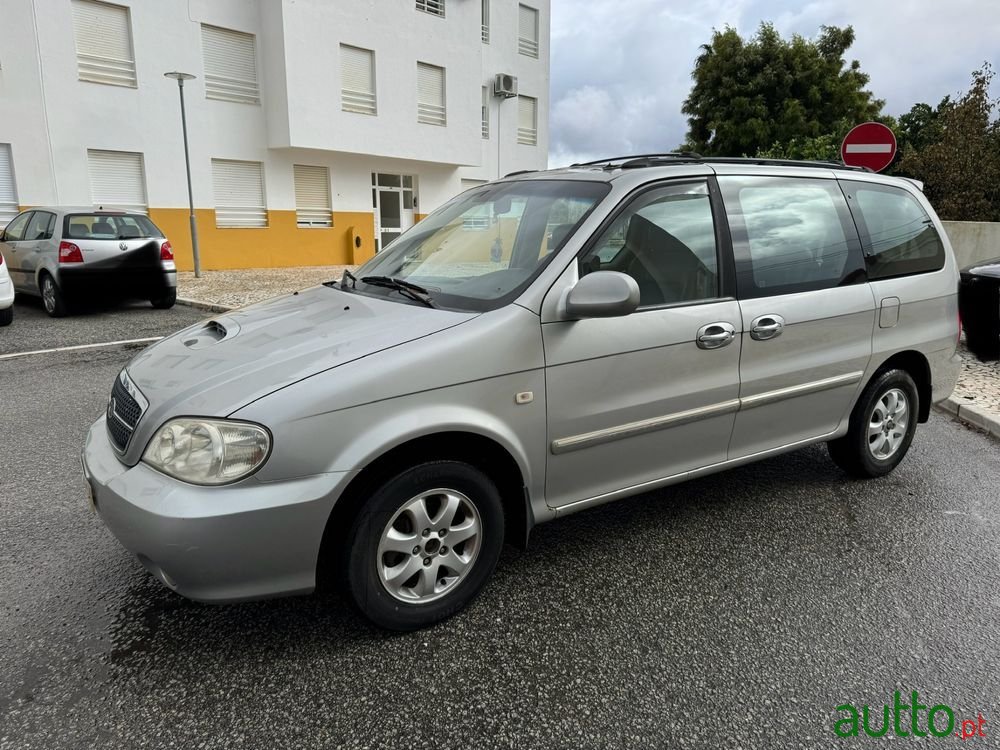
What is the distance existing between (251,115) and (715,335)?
59.4ft

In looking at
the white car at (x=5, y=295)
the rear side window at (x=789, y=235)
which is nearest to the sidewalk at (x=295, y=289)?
the rear side window at (x=789, y=235)

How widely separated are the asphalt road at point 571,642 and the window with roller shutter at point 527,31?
1021 inches

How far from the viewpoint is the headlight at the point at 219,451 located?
2250mm

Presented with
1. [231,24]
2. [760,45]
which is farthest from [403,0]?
[760,45]

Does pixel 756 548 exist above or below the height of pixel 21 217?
below

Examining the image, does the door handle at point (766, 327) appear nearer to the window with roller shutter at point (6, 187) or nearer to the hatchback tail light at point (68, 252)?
the hatchback tail light at point (68, 252)

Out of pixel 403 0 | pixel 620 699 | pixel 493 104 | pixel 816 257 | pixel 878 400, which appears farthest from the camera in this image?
pixel 493 104

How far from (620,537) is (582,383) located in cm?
103

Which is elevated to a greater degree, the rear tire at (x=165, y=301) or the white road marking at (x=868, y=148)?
the white road marking at (x=868, y=148)

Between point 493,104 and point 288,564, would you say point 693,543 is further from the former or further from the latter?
point 493,104

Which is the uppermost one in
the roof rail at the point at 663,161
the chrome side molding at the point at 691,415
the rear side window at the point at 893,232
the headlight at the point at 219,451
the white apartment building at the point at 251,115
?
the white apartment building at the point at 251,115

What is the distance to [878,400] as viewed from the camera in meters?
4.04

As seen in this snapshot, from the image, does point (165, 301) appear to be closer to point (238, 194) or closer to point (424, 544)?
point (238, 194)

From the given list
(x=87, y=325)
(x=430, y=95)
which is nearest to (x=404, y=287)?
(x=87, y=325)
